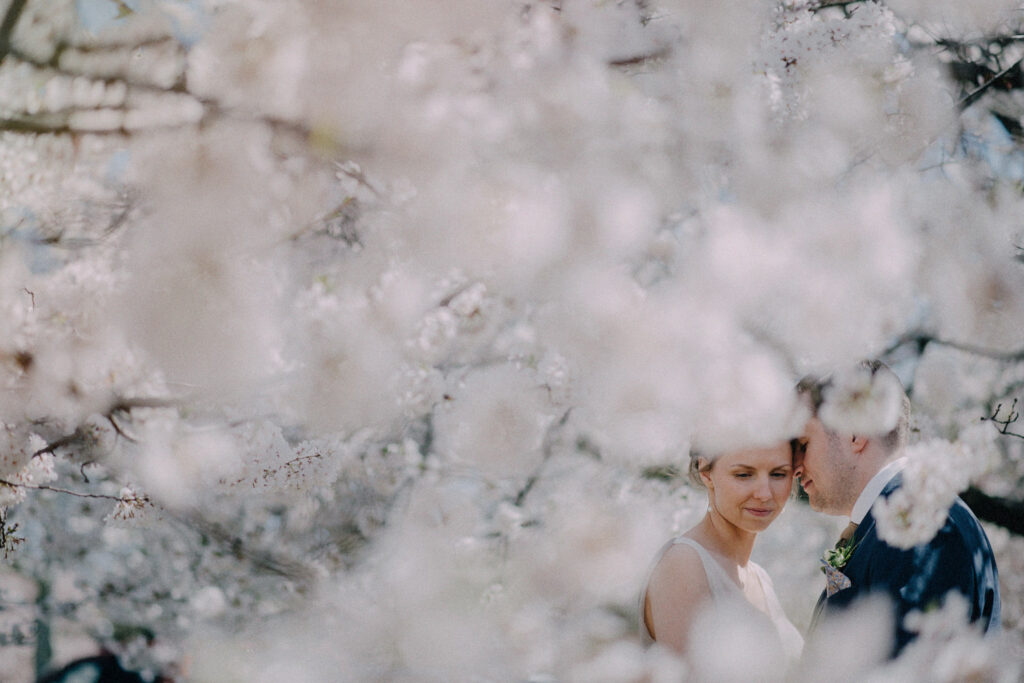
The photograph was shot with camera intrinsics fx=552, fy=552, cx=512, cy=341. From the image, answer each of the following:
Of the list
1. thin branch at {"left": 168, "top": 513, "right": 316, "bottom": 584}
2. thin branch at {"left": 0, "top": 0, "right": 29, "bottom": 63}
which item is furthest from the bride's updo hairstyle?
thin branch at {"left": 0, "top": 0, "right": 29, "bottom": 63}

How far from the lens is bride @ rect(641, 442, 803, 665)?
78 centimetres

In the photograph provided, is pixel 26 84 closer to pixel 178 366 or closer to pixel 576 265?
pixel 178 366

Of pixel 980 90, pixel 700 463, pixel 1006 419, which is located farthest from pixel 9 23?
pixel 1006 419

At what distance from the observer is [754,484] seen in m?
0.83

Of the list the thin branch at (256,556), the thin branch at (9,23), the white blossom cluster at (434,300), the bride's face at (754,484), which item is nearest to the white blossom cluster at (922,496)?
the white blossom cluster at (434,300)

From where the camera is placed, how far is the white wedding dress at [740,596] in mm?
783

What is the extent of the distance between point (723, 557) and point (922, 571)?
0.83 ft

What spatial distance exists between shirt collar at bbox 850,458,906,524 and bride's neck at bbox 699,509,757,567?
153 millimetres

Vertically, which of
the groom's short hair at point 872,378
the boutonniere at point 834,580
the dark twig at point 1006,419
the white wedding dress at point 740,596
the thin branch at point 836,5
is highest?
the thin branch at point 836,5

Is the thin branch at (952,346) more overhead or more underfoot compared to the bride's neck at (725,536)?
more overhead

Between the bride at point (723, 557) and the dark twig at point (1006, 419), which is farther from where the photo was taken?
the dark twig at point (1006, 419)

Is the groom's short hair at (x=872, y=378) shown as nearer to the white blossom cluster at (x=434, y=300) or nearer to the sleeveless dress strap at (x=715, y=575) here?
the white blossom cluster at (x=434, y=300)

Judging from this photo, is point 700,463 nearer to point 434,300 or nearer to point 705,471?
point 705,471

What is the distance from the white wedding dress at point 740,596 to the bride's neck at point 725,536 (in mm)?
31
